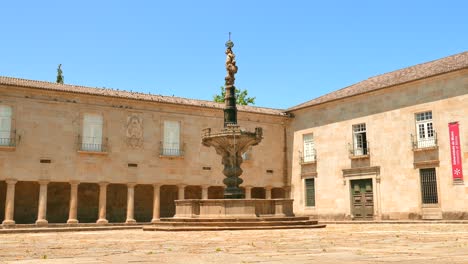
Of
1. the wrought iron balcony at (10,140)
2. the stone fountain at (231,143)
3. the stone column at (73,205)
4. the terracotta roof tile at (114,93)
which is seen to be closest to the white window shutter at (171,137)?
the terracotta roof tile at (114,93)

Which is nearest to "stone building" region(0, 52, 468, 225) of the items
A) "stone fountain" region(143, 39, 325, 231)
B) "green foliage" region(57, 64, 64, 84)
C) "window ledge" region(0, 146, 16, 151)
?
"window ledge" region(0, 146, 16, 151)

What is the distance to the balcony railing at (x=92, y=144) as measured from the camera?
84.3 feet

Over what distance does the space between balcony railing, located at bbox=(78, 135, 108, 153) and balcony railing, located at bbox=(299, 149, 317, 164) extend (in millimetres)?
11334

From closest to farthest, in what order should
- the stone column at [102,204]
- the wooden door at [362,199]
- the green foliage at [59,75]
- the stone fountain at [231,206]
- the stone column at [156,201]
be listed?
the stone fountain at [231,206], the stone column at [102,204], the wooden door at [362,199], the stone column at [156,201], the green foliage at [59,75]

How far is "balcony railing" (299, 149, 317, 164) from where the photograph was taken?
98.8 ft

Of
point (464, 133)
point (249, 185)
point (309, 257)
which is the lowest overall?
point (309, 257)

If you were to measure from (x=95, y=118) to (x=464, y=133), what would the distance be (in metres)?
17.2

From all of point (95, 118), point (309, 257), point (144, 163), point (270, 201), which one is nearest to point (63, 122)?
point (95, 118)

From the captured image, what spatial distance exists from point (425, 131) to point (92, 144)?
15952 mm

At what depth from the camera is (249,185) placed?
30.0m

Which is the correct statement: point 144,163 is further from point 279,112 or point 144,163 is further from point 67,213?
point 279,112

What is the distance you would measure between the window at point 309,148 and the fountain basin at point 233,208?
42.9 ft

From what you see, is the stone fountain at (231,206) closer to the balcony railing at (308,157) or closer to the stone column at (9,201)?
the stone column at (9,201)

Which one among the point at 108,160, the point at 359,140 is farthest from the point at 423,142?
the point at 108,160
